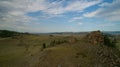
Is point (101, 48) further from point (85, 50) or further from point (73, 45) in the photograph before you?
point (73, 45)

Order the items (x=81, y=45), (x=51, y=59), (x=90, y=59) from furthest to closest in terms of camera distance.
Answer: (x=81, y=45), (x=51, y=59), (x=90, y=59)

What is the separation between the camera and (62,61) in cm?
2956

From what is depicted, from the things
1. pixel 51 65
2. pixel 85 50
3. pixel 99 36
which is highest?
pixel 99 36

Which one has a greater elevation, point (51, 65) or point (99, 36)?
point (99, 36)

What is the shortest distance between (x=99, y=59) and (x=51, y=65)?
30.7 ft

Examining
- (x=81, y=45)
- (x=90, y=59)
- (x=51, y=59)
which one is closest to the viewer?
(x=90, y=59)

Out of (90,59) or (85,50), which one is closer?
(90,59)

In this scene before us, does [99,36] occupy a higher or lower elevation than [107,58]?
higher

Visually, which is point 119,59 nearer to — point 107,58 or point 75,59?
point 107,58

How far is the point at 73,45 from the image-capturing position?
118ft

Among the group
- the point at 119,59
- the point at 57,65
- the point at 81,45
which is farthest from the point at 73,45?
the point at 119,59

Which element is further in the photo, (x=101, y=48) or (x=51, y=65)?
(x=101, y=48)

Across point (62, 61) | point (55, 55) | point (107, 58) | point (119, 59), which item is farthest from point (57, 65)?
point (119, 59)

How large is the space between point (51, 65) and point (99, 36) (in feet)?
45.4
